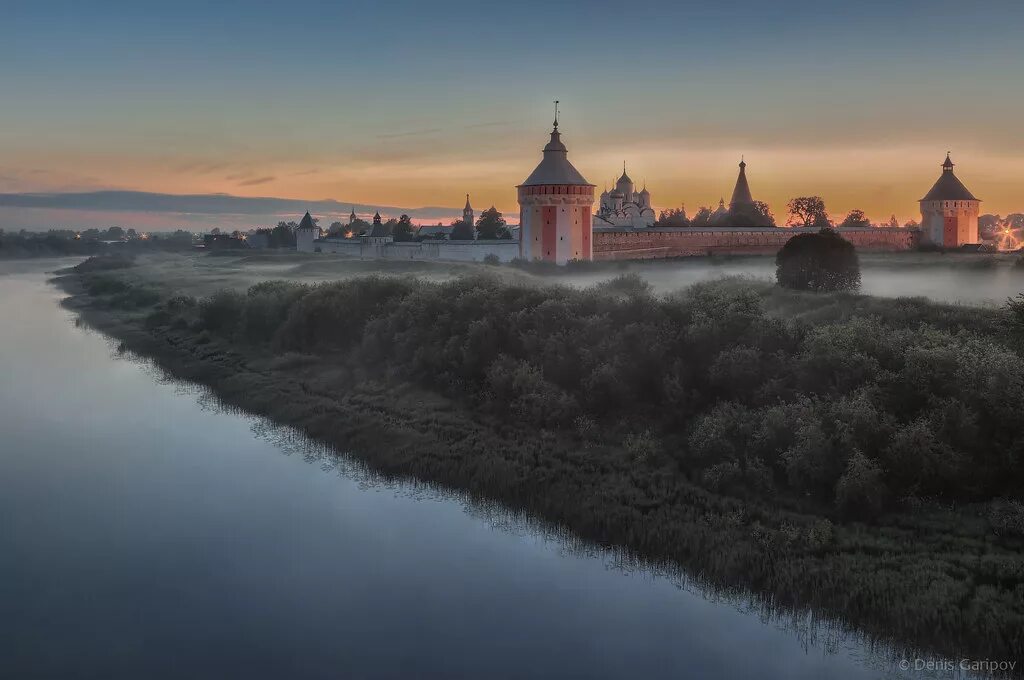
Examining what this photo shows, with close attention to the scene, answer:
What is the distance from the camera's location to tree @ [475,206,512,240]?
153ft

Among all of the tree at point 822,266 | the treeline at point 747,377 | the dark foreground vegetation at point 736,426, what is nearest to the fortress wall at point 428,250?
the treeline at point 747,377

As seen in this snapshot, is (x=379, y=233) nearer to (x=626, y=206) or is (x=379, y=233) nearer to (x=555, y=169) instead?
(x=626, y=206)

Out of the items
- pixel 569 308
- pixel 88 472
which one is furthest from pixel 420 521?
pixel 569 308

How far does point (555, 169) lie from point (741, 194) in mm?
23815

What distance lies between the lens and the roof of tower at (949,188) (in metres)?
40.5

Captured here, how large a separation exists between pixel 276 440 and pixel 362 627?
7.74 meters

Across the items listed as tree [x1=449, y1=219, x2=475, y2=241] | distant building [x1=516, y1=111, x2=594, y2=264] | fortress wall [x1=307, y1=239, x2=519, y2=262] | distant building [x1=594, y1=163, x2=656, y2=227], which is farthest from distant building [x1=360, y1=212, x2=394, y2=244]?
distant building [x1=516, y1=111, x2=594, y2=264]

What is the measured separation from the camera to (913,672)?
7316mm

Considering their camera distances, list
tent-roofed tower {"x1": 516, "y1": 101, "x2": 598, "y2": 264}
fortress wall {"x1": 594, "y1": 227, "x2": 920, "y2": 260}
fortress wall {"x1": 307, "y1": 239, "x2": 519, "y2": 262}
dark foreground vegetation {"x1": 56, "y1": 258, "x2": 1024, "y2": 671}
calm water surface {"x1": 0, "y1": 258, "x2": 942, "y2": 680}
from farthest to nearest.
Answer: fortress wall {"x1": 307, "y1": 239, "x2": 519, "y2": 262}, fortress wall {"x1": 594, "y1": 227, "x2": 920, "y2": 260}, tent-roofed tower {"x1": 516, "y1": 101, "x2": 598, "y2": 264}, dark foreground vegetation {"x1": 56, "y1": 258, "x2": 1024, "y2": 671}, calm water surface {"x1": 0, "y1": 258, "x2": 942, "y2": 680}

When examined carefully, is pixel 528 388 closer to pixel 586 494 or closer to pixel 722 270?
pixel 586 494

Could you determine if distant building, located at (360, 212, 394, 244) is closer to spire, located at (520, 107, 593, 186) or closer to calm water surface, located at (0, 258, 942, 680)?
spire, located at (520, 107, 593, 186)

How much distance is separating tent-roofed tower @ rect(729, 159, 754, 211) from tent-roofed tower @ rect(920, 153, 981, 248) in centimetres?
1342

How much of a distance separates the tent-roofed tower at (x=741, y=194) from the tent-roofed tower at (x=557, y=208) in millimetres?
21885

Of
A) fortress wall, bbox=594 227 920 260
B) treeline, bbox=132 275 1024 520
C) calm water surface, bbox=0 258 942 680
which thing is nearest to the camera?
calm water surface, bbox=0 258 942 680
